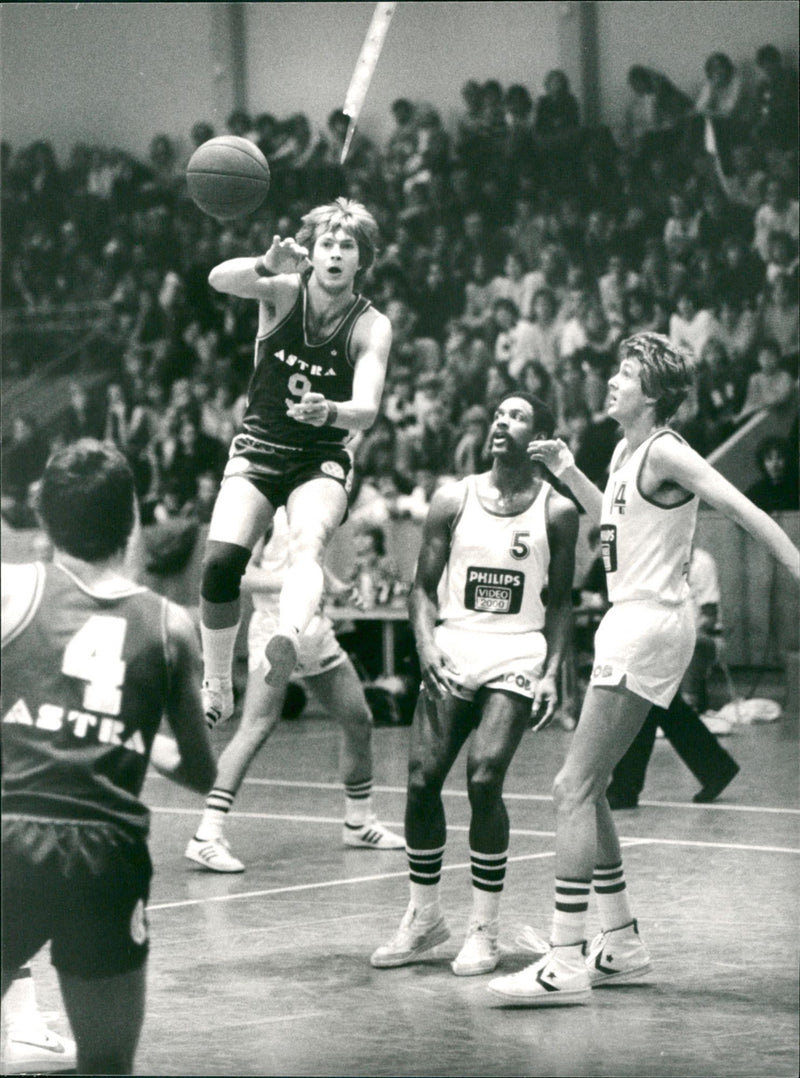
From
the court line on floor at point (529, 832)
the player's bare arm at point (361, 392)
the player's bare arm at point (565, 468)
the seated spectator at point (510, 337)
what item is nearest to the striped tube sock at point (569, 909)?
the player's bare arm at point (565, 468)

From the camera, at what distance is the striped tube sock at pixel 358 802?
31.2 feet

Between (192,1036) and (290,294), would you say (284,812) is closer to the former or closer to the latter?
(290,294)

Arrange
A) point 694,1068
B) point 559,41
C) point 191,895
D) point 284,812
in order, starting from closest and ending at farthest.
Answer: point 694,1068 → point 191,895 → point 284,812 → point 559,41

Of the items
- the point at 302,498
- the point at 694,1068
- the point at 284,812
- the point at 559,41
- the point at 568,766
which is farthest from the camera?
the point at 559,41

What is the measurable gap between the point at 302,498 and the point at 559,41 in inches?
604

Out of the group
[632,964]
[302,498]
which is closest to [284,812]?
[302,498]

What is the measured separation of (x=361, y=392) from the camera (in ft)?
23.8

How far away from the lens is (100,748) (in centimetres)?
407

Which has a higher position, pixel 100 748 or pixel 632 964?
pixel 100 748

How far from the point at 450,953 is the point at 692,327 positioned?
1116 cm

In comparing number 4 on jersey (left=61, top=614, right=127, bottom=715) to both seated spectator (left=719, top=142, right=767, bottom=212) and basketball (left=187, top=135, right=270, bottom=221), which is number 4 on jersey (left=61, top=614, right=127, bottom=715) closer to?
basketball (left=187, top=135, right=270, bottom=221)

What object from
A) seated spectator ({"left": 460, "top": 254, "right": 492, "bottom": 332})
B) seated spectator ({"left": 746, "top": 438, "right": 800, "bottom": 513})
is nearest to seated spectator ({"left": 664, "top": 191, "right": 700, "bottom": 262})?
seated spectator ({"left": 460, "top": 254, "right": 492, "bottom": 332})

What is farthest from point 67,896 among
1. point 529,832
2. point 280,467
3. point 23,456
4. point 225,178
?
point 23,456

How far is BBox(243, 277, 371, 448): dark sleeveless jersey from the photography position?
25.0 ft
